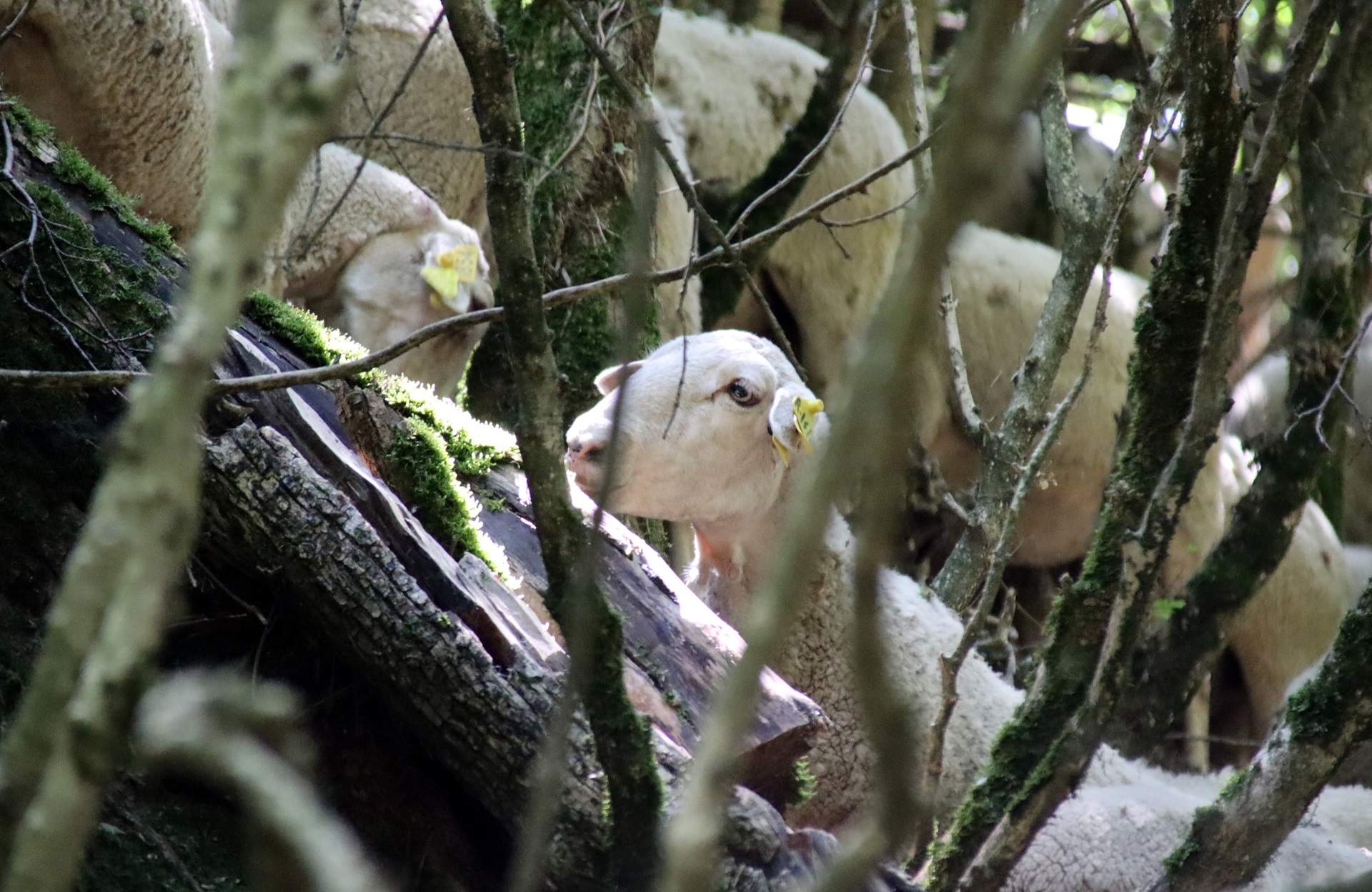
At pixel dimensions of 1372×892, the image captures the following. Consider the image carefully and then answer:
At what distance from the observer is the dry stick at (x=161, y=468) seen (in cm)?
101

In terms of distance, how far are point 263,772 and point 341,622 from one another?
1662 millimetres

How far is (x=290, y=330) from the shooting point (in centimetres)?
324

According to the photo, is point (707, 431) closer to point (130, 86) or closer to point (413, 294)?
point (413, 294)

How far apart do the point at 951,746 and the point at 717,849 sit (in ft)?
7.55

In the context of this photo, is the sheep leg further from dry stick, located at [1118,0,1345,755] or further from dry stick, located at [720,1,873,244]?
dry stick, located at [1118,0,1345,755]

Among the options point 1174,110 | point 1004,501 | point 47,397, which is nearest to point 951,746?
point 1004,501

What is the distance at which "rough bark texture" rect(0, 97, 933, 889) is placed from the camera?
8.35ft

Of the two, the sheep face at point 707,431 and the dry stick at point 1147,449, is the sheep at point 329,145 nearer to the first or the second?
the sheep face at point 707,431

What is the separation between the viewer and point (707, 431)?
13.0 ft

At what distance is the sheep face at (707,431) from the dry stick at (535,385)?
1.69 m

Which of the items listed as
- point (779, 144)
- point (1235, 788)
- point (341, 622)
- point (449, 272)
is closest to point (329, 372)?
point (341, 622)

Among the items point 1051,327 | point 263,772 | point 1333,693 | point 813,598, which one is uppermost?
point 263,772

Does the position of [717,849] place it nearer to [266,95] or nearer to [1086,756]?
[1086,756]

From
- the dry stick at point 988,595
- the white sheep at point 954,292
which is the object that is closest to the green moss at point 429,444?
the dry stick at point 988,595
